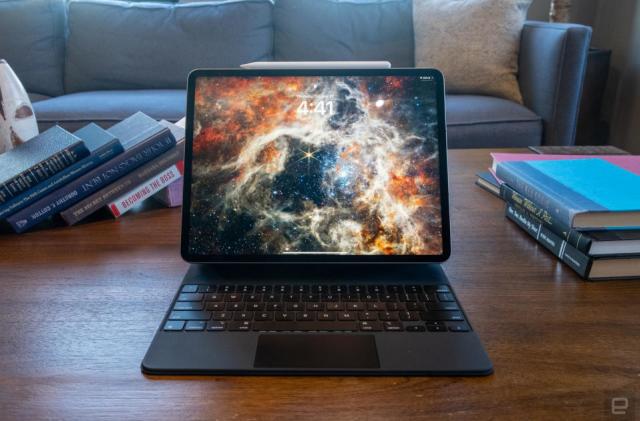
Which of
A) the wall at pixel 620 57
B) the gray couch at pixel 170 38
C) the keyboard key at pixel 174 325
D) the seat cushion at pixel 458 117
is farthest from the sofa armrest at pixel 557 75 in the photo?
the keyboard key at pixel 174 325

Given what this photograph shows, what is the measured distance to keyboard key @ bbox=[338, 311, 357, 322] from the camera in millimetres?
554

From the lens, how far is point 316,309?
0.57 m

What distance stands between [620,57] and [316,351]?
275 centimetres

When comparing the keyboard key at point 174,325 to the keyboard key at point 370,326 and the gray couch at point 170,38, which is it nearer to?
the keyboard key at point 370,326

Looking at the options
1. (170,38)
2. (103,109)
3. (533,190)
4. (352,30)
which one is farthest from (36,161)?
(352,30)

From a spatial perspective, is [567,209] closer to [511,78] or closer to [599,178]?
[599,178]

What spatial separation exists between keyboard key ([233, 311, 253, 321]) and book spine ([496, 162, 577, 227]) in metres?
0.43

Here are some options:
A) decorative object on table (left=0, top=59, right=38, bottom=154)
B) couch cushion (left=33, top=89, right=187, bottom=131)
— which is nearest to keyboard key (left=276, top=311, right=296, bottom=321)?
decorative object on table (left=0, top=59, right=38, bottom=154)

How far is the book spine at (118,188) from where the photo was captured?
0.83 metres

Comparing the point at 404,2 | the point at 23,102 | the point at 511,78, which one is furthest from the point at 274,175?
the point at 404,2

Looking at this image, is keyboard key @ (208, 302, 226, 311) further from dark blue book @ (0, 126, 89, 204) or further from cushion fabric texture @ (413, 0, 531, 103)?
cushion fabric texture @ (413, 0, 531, 103)

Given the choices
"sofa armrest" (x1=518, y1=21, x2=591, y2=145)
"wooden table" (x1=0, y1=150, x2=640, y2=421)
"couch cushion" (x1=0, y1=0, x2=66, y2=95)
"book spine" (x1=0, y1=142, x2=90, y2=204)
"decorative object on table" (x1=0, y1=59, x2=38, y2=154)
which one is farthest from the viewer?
"couch cushion" (x1=0, y1=0, x2=66, y2=95)

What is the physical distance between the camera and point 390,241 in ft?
2.17

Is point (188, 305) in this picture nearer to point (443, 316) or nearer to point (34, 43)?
point (443, 316)
